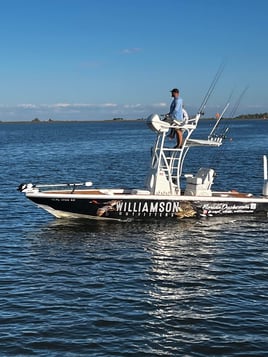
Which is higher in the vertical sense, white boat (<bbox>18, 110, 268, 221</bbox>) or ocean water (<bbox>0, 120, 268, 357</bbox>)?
white boat (<bbox>18, 110, 268, 221</bbox>)

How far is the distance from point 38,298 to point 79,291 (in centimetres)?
102

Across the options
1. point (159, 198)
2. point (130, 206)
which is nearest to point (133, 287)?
point (130, 206)

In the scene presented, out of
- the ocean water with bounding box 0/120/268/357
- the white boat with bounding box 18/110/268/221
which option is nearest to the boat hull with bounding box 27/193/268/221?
the white boat with bounding box 18/110/268/221

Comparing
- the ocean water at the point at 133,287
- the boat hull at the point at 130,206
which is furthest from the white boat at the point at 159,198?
the ocean water at the point at 133,287

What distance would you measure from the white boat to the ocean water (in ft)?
1.41

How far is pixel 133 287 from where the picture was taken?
13.3 meters

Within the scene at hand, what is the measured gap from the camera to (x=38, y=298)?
1248cm

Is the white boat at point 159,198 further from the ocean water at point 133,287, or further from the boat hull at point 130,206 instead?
the ocean water at point 133,287

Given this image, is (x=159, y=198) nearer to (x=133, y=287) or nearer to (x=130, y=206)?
(x=130, y=206)

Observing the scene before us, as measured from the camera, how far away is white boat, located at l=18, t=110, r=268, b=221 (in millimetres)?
19859

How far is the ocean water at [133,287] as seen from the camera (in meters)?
10.2

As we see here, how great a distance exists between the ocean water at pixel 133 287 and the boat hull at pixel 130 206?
1.27 ft

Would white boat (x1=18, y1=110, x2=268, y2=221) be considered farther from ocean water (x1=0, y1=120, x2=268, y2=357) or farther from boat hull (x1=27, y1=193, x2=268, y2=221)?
ocean water (x1=0, y1=120, x2=268, y2=357)

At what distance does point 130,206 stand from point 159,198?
1.13 metres
